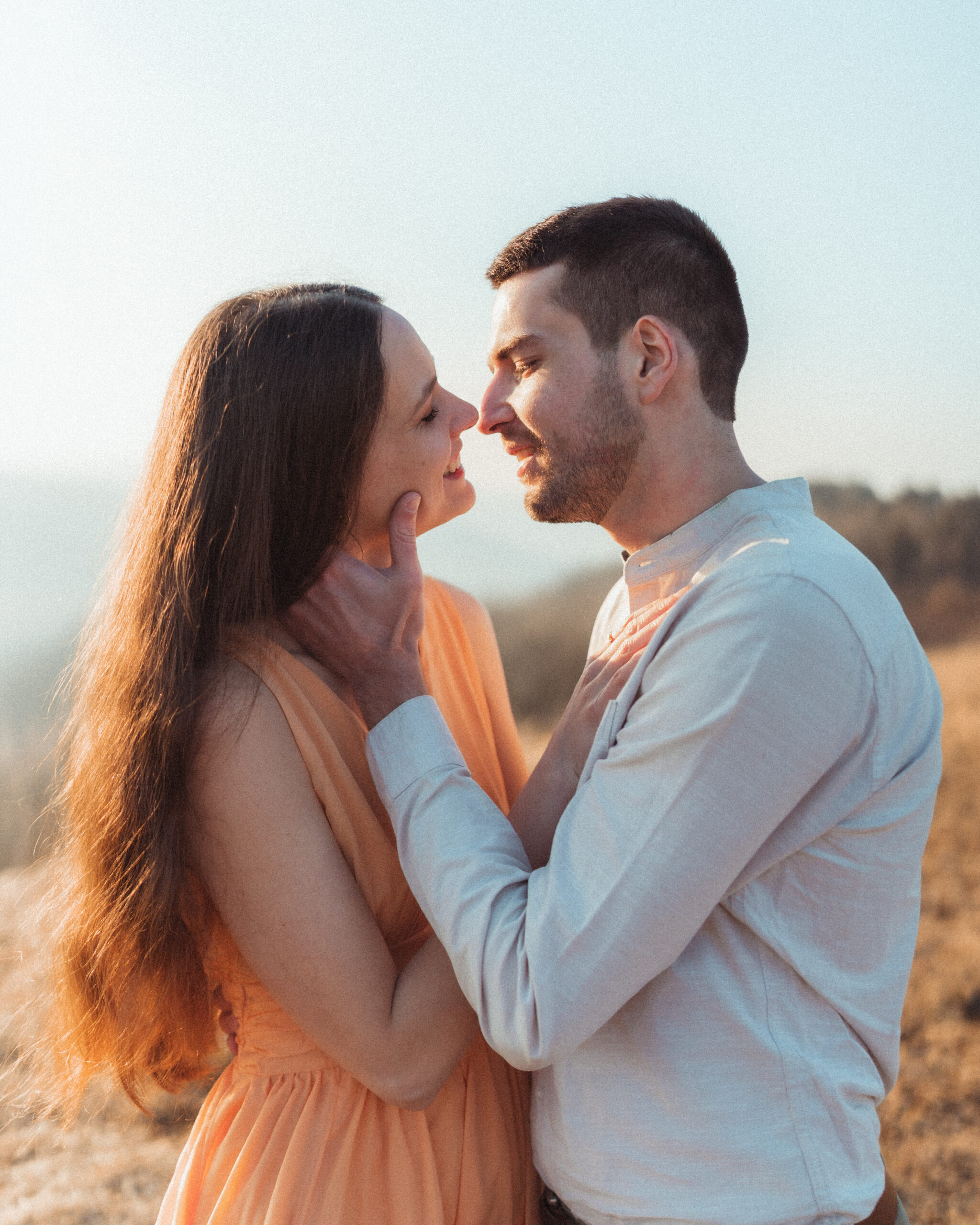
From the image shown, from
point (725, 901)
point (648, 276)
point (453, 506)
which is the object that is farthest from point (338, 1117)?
point (648, 276)

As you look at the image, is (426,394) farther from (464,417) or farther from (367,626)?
(367,626)

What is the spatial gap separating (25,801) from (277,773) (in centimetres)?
127

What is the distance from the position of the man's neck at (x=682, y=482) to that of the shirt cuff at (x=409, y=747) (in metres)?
0.61

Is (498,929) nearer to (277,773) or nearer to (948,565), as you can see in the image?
(277,773)

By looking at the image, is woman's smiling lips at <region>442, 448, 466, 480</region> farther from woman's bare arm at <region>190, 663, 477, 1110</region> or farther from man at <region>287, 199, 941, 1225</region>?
woman's bare arm at <region>190, 663, 477, 1110</region>

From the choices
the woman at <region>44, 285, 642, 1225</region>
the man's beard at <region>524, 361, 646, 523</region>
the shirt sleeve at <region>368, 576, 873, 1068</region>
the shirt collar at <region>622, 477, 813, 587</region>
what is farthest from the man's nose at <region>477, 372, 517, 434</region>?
the shirt sleeve at <region>368, 576, 873, 1068</region>

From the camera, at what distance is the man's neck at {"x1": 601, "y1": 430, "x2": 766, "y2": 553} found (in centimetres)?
193

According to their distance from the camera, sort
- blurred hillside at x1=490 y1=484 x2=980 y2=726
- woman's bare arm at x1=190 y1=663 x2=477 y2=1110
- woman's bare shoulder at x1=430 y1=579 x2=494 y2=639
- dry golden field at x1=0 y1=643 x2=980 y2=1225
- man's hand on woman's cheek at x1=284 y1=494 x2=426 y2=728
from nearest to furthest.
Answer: woman's bare arm at x1=190 y1=663 x2=477 y2=1110, man's hand on woman's cheek at x1=284 y1=494 x2=426 y2=728, woman's bare shoulder at x1=430 y1=579 x2=494 y2=639, dry golden field at x1=0 y1=643 x2=980 y2=1225, blurred hillside at x1=490 y1=484 x2=980 y2=726

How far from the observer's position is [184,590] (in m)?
1.75

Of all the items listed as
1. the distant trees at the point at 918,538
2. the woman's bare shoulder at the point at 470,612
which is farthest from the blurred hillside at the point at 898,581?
the woman's bare shoulder at the point at 470,612

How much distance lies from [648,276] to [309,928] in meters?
1.38

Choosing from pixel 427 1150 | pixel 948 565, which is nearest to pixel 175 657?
pixel 427 1150

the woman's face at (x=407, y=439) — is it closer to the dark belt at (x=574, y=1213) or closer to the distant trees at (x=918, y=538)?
the dark belt at (x=574, y=1213)

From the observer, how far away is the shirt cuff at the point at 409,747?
1.64 meters
